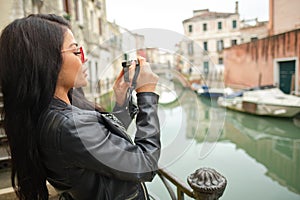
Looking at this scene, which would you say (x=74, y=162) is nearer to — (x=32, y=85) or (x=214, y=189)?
(x=32, y=85)

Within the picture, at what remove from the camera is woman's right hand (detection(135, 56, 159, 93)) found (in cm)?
54

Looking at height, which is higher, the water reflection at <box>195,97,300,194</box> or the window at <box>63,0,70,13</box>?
the window at <box>63,0,70,13</box>

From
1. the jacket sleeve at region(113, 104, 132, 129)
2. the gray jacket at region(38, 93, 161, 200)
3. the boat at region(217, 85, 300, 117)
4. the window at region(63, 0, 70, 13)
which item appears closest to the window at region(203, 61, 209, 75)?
the gray jacket at region(38, 93, 161, 200)

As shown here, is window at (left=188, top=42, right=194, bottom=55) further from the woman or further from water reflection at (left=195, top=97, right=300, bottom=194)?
water reflection at (left=195, top=97, right=300, bottom=194)

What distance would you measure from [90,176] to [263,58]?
32.6ft

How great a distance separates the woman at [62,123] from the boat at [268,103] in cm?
579

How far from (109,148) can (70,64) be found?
8.4 inches

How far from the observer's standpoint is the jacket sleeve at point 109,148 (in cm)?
46

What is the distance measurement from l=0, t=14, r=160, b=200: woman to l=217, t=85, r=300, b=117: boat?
5.79 m

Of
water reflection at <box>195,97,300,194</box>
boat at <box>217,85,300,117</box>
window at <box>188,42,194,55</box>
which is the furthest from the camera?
boat at <box>217,85,300,117</box>

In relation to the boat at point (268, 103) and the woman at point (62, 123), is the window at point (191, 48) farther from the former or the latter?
the boat at point (268, 103)

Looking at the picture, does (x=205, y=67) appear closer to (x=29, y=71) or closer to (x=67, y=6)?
(x=29, y=71)

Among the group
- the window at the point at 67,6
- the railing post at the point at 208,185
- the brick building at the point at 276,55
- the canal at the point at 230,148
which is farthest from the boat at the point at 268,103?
the railing post at the point at 208,185

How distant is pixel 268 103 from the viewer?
21.3 ft
